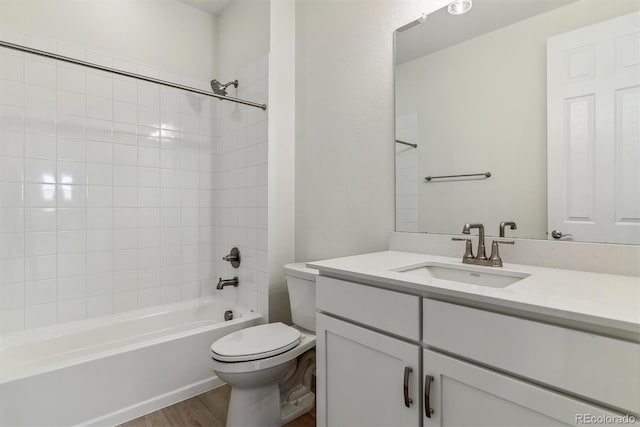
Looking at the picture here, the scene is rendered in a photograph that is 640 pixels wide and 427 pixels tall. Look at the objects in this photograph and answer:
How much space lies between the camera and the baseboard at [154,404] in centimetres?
156

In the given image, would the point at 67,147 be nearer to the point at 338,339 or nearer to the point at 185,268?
the point at 185,268

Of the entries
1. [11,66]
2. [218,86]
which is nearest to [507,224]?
[218,86]

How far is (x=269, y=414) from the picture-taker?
1.54 metres

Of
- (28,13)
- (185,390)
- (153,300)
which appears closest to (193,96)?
(28,13)

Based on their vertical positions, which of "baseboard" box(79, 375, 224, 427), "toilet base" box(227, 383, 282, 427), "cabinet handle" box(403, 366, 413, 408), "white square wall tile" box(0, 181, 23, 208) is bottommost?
"baseboard" box(79, 375, 224, 427)

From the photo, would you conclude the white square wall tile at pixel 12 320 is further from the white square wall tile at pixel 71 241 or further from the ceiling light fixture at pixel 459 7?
the ceiling light fixture at pixel 459 7

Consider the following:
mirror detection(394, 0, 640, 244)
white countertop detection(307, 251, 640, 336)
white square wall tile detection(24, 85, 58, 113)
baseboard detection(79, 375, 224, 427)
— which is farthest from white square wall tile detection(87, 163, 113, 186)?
Answer: mirror detection(394, 0, 640, 244)

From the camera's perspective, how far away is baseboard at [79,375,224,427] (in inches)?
61.3

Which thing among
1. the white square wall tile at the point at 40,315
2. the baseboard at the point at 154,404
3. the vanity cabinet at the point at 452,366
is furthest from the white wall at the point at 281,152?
the white square wall tile at the point at 40,315

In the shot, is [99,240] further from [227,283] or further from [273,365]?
[273,365]

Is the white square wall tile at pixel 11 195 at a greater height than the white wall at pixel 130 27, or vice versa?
the white wall at pixel 130 27

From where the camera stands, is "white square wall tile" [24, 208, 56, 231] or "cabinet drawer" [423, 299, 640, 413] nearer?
"cabinet drawer" [423, 299, 640, 413]

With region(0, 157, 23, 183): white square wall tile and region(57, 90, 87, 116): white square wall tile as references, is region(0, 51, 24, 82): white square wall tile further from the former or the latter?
region(0, 157, 23, 183): white square wall tile

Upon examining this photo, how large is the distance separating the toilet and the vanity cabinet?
34 centimetres
